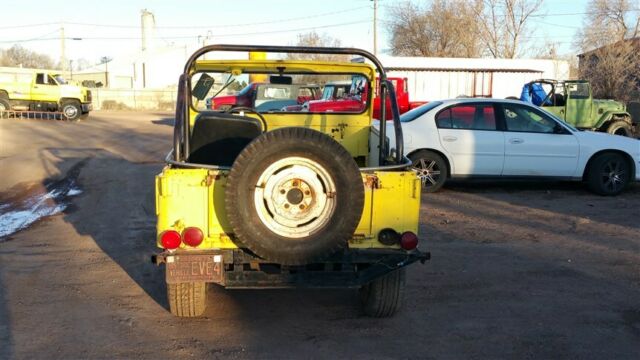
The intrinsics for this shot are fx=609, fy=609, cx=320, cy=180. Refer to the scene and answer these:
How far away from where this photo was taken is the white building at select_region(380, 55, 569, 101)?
30.7m

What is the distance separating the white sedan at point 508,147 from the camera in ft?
32.3

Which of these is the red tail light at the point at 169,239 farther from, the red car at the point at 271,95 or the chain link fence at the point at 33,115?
the chain link fence at the point at 33,115

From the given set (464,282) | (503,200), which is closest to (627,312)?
(464,282)

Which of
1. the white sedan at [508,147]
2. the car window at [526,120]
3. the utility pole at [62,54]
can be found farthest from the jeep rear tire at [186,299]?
the utility pole at [62,54]

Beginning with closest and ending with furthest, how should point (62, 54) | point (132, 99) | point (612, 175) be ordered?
point (612, 175), point (132, 99), point (62, 54)

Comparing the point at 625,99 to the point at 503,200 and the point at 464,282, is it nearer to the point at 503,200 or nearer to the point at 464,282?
the point at 503,200

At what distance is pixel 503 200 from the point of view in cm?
966

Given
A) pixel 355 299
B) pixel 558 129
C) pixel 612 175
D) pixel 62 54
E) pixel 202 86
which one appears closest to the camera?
pixel 355 299

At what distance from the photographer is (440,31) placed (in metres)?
48.4

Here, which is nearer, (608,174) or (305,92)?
(608,174)

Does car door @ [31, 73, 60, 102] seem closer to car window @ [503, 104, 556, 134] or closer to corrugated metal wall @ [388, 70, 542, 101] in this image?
corrugated metal wall @ [388, 70, 542, 101]

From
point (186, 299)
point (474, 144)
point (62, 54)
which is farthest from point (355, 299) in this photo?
point (62, 54)

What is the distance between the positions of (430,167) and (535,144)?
1.74m

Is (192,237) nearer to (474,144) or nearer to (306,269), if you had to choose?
(306,269)
